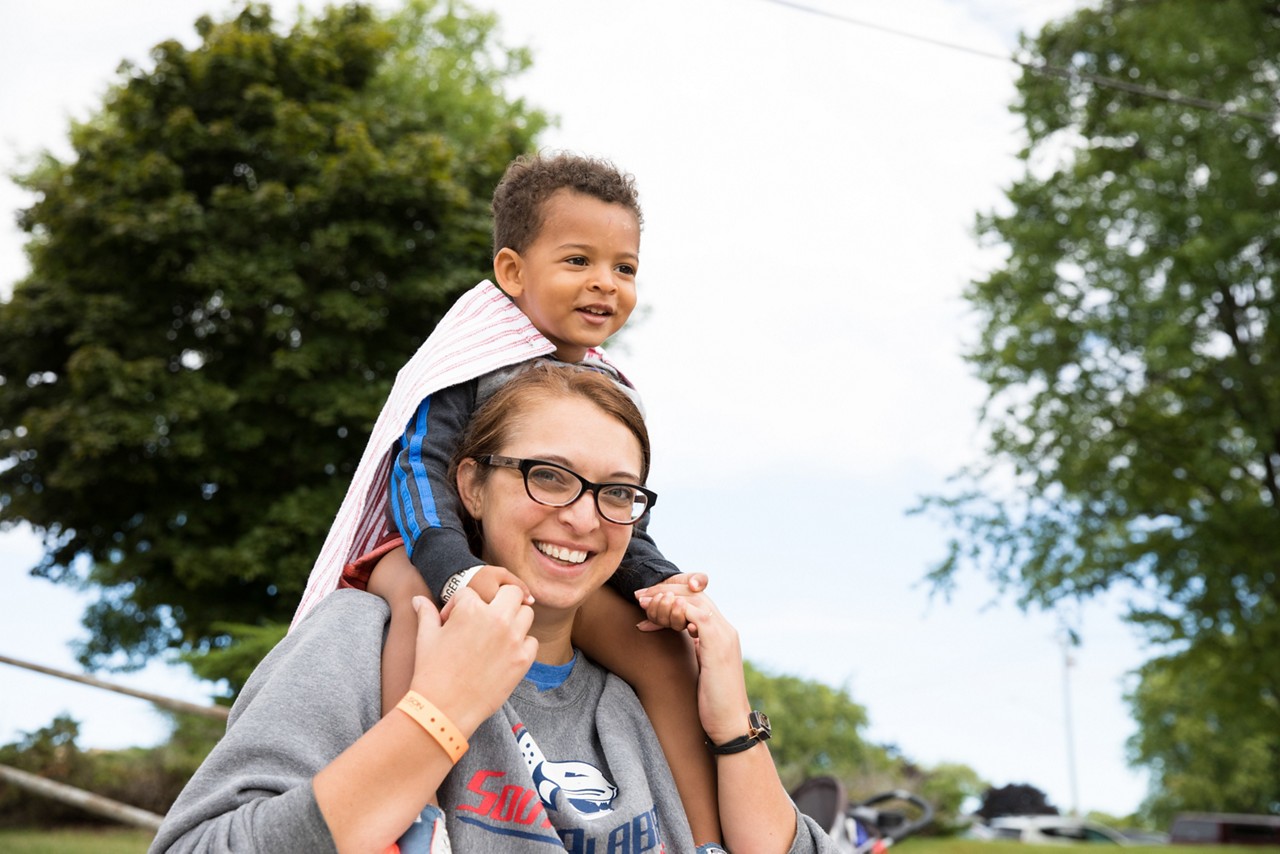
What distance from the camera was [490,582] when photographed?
1.78 meters

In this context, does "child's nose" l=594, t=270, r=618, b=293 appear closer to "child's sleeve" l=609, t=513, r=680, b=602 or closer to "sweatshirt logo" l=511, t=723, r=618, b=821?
"child's sleeve" l=609, t=513, r=680, b=602

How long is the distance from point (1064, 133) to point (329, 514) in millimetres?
12318

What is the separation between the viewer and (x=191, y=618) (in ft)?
57.8

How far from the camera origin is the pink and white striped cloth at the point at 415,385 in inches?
86.7

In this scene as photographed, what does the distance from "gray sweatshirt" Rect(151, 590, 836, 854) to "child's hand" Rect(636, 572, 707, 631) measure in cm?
12

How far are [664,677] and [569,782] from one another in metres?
0.29

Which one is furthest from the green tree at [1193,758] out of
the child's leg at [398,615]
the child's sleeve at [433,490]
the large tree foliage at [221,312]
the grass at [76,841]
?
the child's leg at [398,615]

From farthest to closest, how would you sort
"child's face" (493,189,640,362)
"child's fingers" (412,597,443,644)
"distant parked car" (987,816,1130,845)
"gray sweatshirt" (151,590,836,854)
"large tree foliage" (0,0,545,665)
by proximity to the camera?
"distant parked car" (987,816,1130,845), "large tree foliage" (0,0,545,665), "child's face" (493,189,640,362), "child's fingers" (412,597,443,644), "gray sweatshirt" (151,590,836,854)

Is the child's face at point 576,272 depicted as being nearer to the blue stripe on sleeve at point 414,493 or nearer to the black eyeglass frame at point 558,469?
the blue stripe on sleeve at point 414,493

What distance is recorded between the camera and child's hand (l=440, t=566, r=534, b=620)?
1.76m

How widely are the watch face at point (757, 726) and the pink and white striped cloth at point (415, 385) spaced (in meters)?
0.72

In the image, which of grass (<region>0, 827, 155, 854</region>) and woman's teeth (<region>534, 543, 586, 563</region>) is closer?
woman's teeth (<region>534, 543, 586, 563</region>)

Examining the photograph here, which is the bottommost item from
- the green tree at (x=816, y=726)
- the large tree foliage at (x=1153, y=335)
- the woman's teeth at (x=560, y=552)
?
the green tree at (x=816, y=726)

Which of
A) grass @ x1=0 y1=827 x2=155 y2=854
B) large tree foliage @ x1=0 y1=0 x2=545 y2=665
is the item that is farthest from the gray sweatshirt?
large tree foliage @ x1=0 y1=0 x2=545 y2=665
